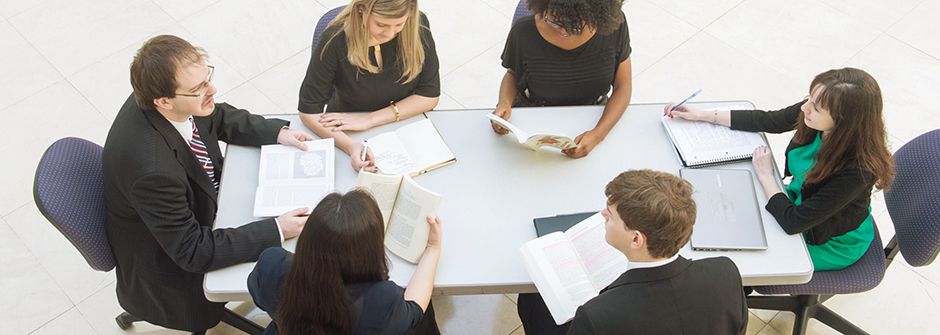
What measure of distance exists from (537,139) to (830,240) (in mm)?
978

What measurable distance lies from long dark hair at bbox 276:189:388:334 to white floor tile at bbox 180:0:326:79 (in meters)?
2.32

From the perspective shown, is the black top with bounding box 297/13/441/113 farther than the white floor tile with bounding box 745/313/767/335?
No

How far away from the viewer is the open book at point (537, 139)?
1865 millimetres

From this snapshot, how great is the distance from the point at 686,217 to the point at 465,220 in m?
0.63

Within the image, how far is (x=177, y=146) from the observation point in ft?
5.64

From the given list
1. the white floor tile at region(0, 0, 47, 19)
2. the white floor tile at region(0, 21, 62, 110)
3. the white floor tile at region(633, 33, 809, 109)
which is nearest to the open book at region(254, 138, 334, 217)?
the white floor tile at region(633, 33, 809, 109)

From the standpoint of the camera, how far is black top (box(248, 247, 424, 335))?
1.40m

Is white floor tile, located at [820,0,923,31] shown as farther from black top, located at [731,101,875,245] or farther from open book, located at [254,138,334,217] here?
open book, located at [254,138,334,217]

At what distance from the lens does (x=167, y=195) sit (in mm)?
1639

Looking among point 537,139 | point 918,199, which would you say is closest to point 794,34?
point 918,199

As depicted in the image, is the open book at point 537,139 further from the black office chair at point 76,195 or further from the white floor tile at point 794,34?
the white floor tile at point 794,34

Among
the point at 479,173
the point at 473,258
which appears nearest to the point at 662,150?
the point at 479,173

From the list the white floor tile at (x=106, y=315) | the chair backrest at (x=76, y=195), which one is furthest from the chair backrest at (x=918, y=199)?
the white floor tile at (x=106, y=315)

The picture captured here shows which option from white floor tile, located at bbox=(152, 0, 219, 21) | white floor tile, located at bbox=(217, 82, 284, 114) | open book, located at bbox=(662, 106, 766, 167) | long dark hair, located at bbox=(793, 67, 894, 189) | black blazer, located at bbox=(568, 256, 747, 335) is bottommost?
white floor tile, located at bbox=(217, 82, 284, 114)
